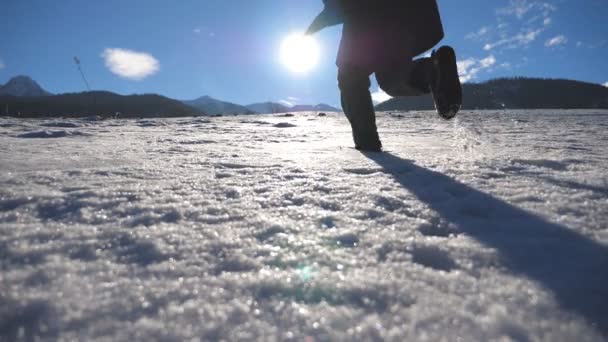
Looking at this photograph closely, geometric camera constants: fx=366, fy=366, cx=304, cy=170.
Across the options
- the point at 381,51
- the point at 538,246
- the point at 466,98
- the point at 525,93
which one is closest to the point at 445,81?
the point at 381,51

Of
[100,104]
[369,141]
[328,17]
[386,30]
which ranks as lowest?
[369,141]

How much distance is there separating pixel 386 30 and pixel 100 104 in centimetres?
5426

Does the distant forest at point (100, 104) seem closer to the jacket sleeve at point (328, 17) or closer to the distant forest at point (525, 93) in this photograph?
the distant forest at point (525, 93)

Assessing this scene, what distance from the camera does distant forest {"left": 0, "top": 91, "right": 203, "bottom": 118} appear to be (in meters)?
41.3

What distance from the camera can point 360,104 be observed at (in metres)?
2.31

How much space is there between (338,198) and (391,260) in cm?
41

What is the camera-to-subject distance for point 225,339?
1.35ft

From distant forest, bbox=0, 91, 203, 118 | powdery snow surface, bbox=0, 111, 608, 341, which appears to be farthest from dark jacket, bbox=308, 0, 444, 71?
distant forest, bbox=0, 91, 203, 118

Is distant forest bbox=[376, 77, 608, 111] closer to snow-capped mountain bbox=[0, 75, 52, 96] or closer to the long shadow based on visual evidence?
the long shadow

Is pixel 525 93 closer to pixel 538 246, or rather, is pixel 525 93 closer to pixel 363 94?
pixel 363 94

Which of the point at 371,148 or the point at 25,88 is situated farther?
the point at 25,88

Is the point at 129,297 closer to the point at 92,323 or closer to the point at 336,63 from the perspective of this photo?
the point at 92,323

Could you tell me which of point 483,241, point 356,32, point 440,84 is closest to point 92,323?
point 483,241

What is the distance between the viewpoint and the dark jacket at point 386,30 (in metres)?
2.16
